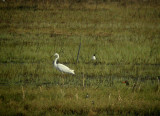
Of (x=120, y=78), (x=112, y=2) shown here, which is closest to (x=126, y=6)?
(x=112, y=2)

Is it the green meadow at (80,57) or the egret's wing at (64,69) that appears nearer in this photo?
the green meadow at (80,57)

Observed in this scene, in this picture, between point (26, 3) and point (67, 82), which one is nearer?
point (67, 82)

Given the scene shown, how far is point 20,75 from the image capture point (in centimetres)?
1182

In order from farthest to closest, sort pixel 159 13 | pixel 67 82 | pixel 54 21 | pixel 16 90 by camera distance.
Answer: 1. pixel 159 13
2. pixel 54 21
3. pixel 67 82
4. pixel 16 90

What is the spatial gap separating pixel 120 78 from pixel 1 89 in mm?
4755

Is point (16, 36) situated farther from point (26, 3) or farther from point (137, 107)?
point (137, 107)

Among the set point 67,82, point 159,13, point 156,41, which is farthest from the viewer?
point 159,13

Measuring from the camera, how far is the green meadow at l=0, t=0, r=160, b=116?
794cm

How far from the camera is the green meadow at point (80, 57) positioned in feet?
26.1

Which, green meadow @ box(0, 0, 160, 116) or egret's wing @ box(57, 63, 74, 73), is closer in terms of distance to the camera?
green meadow @ box(0, 0, 160, 116)

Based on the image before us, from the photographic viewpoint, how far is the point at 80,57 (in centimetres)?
1577

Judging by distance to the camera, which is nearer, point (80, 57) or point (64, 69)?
point (64, 69)

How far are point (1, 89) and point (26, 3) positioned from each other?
2755 centimetres

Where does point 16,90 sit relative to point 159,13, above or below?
below
